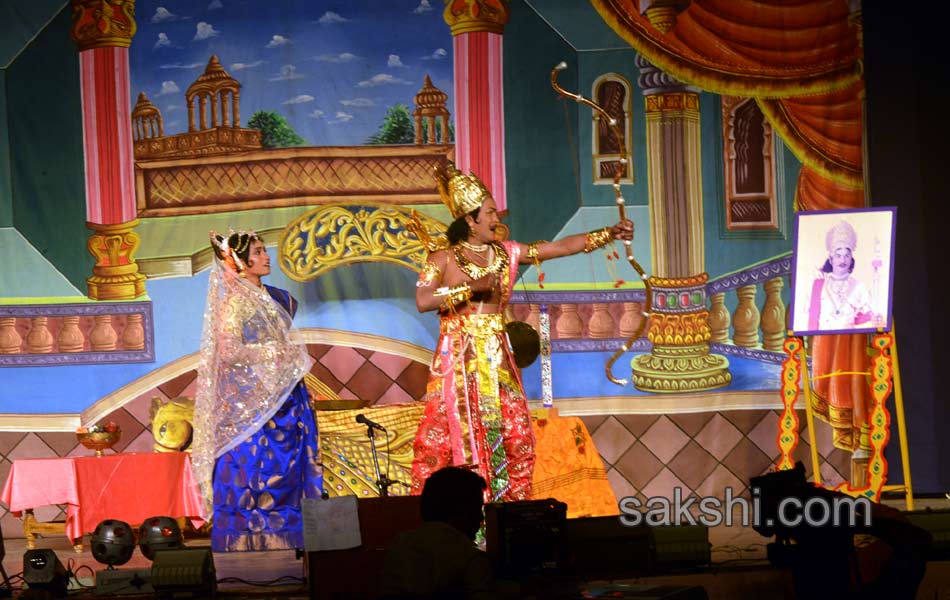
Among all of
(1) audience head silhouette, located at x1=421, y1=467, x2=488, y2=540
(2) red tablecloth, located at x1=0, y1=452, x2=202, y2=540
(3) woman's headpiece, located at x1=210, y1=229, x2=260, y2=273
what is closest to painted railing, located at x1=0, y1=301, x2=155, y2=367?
(2) red tablecloth, located at x1=0, y1=452, x2=202, y2=540

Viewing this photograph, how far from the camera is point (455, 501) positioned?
334 cm

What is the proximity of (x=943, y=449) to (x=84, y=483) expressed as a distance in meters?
4.77

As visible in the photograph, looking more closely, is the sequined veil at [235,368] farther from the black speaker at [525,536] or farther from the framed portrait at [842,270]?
the black speaker at [525,536]

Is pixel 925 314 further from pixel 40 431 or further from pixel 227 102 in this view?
pixel 40 431

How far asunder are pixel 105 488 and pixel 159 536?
3.24 feet

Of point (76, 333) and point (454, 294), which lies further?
point (76, 333)

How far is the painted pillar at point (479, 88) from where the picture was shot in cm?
757

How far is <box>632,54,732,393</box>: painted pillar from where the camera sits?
7.65 metres

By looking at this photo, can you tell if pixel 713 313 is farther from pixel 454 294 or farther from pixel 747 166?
pixel 454 294

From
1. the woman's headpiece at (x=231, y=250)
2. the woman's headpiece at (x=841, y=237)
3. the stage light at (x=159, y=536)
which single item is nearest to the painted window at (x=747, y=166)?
the woman's headpiece at (x=841, y=237)

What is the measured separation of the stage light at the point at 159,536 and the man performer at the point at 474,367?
1.09 m

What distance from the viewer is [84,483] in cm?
670

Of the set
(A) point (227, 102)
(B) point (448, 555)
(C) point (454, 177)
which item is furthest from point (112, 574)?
(A) point (227, 102)

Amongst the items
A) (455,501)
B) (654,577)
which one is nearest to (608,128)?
(654,577)
